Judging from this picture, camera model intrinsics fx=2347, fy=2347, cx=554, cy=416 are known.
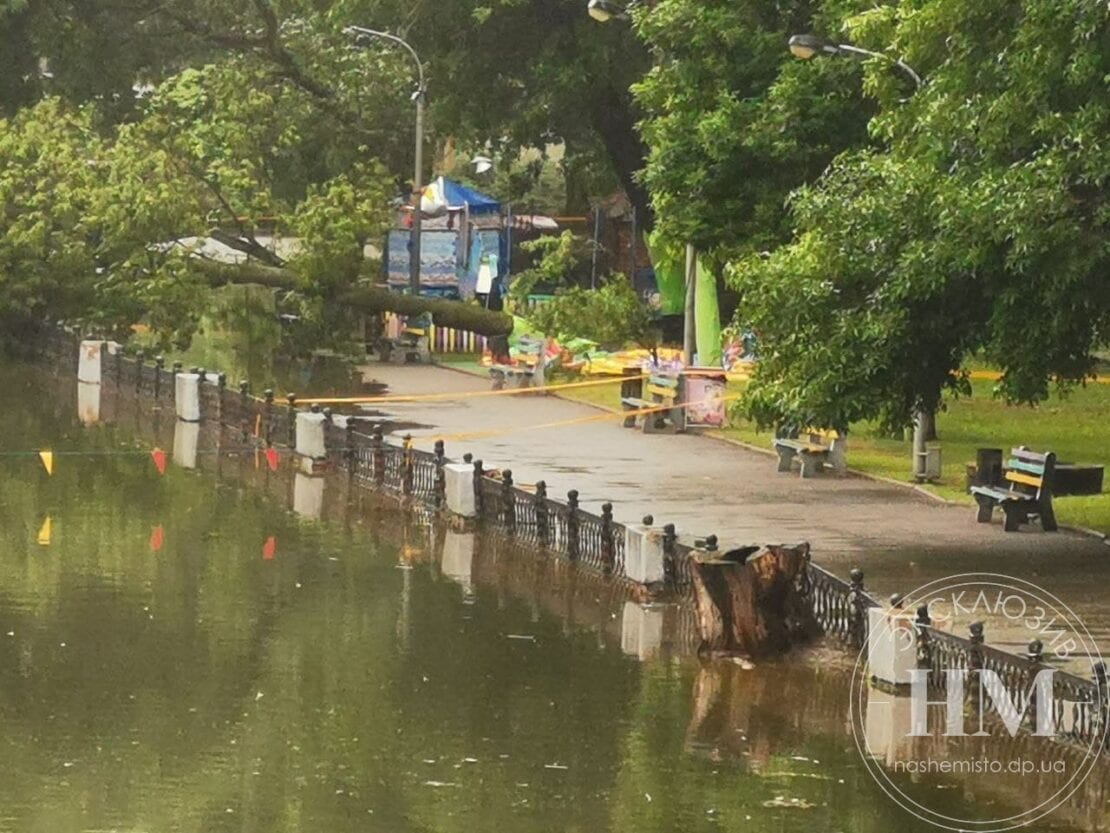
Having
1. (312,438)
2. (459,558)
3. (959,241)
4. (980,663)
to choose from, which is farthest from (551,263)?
(980,663)

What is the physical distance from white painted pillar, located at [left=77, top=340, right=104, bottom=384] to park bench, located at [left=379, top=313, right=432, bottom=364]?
23.9ft

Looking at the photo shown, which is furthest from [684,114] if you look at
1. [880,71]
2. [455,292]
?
[455,292]

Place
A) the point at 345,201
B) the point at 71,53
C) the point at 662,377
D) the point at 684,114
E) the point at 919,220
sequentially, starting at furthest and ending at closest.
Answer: the point at 71,53, the point at 345,201, the point at 662,377, the point at 684,114, the point at 919,220

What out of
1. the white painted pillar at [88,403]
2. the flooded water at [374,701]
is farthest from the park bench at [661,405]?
the flooded water at [374,701]

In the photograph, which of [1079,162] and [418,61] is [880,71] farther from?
[418,61]

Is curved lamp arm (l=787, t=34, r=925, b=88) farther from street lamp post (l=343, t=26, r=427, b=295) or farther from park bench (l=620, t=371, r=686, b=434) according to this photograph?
street lamp post (l=343, t=26, r=427, b=295)

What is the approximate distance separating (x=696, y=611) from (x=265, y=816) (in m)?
6.59

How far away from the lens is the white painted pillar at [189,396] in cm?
3684

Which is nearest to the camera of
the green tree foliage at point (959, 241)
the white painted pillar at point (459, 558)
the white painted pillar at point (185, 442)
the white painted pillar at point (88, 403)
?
the green tree foliage at point (959, 241)

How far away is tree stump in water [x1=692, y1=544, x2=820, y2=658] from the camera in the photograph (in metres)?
19.0

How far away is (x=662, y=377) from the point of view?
3606 cm

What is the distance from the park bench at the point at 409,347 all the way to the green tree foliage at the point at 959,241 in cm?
2585

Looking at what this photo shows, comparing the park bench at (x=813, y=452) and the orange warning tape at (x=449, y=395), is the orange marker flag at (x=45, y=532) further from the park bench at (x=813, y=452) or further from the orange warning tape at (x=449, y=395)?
the orange warning tape at (x=449, y=395)

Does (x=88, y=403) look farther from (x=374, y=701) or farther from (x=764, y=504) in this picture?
(x=374, y=701)
